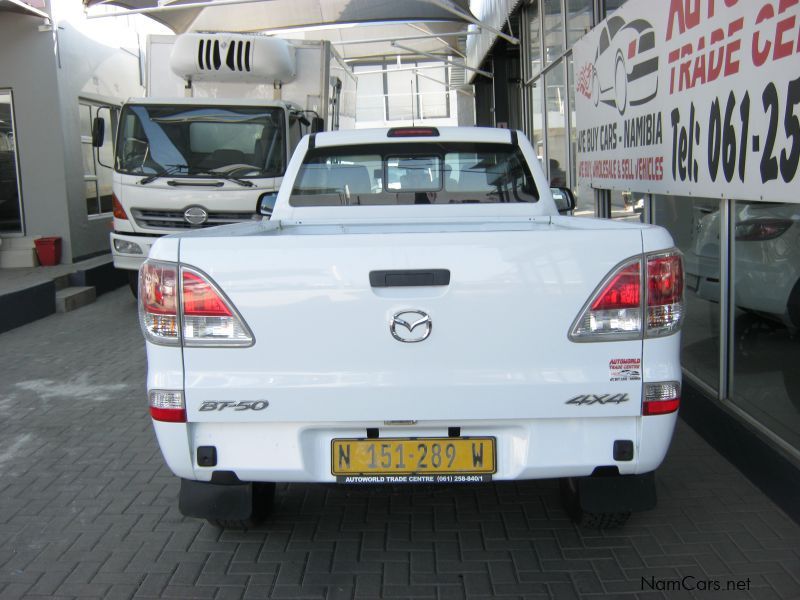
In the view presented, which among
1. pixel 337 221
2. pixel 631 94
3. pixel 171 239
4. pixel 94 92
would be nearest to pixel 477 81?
pixel 94 92

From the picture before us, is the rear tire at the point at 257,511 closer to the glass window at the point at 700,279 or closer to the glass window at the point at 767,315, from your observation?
the glass window at the point at 767,315

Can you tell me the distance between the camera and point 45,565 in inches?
138

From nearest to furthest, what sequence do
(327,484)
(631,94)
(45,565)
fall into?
(327,484), (45,565), (631,94)

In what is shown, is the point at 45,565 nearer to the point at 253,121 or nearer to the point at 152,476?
the point at 152,476

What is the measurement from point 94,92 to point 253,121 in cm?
550

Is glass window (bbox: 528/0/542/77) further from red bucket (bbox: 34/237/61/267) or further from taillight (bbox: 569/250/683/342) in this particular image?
taillight (bbox: 569/250/683/342)

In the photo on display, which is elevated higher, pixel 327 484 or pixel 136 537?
pixel 327 484

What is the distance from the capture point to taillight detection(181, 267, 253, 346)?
9.55ft

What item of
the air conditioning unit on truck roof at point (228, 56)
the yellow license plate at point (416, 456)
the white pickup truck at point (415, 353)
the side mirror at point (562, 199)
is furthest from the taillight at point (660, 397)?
the air conditioning unit on truck roof at point (228, 56)

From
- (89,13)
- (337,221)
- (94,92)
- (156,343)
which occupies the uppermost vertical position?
(89,13)

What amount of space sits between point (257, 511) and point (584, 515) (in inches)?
58.4

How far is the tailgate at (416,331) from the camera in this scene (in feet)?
9.48

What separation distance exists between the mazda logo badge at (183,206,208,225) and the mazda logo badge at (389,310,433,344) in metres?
6.88

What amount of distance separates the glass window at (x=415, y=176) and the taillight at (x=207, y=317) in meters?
2.09
